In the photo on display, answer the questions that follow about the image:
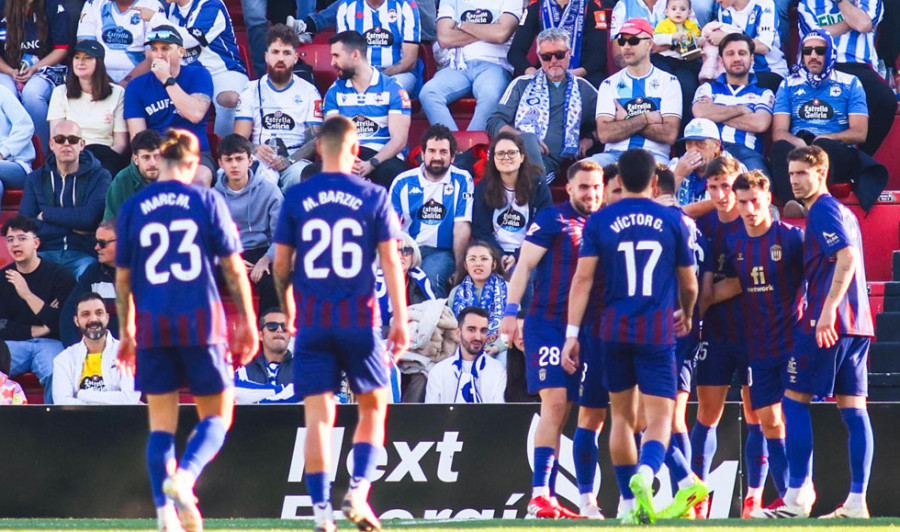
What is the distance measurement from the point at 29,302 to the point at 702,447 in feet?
18.3

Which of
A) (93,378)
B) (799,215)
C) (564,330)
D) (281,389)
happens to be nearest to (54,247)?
(93,378)

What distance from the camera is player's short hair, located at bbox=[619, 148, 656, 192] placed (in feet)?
25.0

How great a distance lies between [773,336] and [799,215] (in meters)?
2.78

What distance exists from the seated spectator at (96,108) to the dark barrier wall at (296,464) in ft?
11.7

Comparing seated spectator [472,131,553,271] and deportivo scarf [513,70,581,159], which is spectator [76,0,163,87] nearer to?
deportivo scarf [513,70,581,159]

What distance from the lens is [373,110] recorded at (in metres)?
12.3

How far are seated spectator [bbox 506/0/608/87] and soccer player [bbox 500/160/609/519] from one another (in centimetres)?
445

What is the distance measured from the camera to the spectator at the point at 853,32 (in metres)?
12.3

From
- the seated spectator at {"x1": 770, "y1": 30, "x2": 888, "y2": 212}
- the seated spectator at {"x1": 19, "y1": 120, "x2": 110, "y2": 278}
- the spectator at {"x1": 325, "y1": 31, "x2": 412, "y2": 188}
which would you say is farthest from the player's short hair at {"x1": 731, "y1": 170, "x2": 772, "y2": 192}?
the seated spectator at {"x1": 19, "y1": 120, "x2": 110, "y2": 278}

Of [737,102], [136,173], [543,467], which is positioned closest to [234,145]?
[136,173]

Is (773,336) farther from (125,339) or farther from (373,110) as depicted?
(373,110)

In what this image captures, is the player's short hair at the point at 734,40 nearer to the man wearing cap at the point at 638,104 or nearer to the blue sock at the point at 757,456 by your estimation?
the man wearing cap at the point at 638,104

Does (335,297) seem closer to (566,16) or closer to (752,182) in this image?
(752,182)

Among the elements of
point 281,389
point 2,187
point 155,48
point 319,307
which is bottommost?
point 281,389
